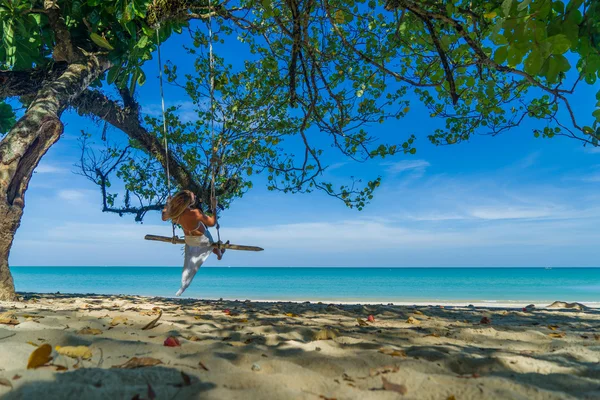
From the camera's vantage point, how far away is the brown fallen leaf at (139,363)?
5.20 ft

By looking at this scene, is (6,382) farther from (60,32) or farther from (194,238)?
(60,32)

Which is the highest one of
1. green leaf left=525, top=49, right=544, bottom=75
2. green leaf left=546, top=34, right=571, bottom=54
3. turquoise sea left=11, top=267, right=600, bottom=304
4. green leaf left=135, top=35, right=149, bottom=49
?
green leaf left=135, top=35, right=149, bottom=49

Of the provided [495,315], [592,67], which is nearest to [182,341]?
[592,67]

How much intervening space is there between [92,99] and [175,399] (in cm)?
777

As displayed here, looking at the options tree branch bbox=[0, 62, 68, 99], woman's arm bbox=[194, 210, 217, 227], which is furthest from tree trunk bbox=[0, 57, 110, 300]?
woman's arm bbox=[194, 210, 217, 227]

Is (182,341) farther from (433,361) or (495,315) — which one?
(495,315)

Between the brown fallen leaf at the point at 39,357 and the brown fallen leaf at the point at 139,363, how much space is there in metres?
0.25

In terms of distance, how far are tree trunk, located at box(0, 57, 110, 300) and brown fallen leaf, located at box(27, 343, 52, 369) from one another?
398 cm

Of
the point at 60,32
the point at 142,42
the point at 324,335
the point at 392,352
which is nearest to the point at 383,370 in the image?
the point at 392,352

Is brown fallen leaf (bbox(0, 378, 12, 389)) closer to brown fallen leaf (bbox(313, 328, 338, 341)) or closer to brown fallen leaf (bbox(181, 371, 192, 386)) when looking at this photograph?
brown fallen leaf (bbox(181, 371, 192, 386))

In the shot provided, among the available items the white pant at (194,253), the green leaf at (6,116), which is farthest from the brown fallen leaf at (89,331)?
A: the green leaf at (6,116)

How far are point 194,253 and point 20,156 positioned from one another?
2.41 metres

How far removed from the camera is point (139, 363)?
5.26 feet

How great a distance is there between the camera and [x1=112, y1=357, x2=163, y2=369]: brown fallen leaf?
158 centimetres
